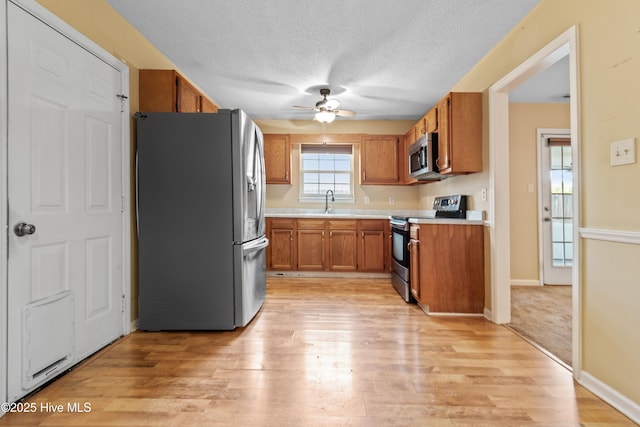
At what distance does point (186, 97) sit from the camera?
2.76 m

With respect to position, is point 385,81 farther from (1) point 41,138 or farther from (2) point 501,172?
(1) point 41,138

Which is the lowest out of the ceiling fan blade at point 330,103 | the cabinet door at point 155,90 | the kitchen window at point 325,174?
the kitchen window at point 325,174

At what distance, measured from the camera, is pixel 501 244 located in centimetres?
259

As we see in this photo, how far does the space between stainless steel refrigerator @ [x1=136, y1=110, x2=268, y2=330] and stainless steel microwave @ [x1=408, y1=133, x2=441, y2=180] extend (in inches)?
81.3

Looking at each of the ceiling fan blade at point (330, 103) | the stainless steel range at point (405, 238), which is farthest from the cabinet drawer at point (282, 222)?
the ceiling fan blade at point (330, 103)

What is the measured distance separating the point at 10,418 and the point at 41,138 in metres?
1.41

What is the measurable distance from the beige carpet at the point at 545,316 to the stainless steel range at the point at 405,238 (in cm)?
100

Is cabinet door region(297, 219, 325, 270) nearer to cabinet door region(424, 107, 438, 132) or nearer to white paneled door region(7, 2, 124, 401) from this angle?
cabinet door region(424, 107, 438, 132)

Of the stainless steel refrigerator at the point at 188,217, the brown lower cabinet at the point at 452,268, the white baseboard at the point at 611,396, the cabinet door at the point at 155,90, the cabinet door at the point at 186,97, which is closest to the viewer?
the white baseboard at the point at 611,396

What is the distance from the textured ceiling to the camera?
2137 millimetres

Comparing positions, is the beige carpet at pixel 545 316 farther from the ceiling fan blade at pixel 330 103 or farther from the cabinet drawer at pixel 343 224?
the ceiling fan blade at pixel 330 103

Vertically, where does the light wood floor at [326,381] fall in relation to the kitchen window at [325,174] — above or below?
below

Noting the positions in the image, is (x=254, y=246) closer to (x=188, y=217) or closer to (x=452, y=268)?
(x=188, y=217)

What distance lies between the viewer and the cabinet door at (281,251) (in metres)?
4.30
